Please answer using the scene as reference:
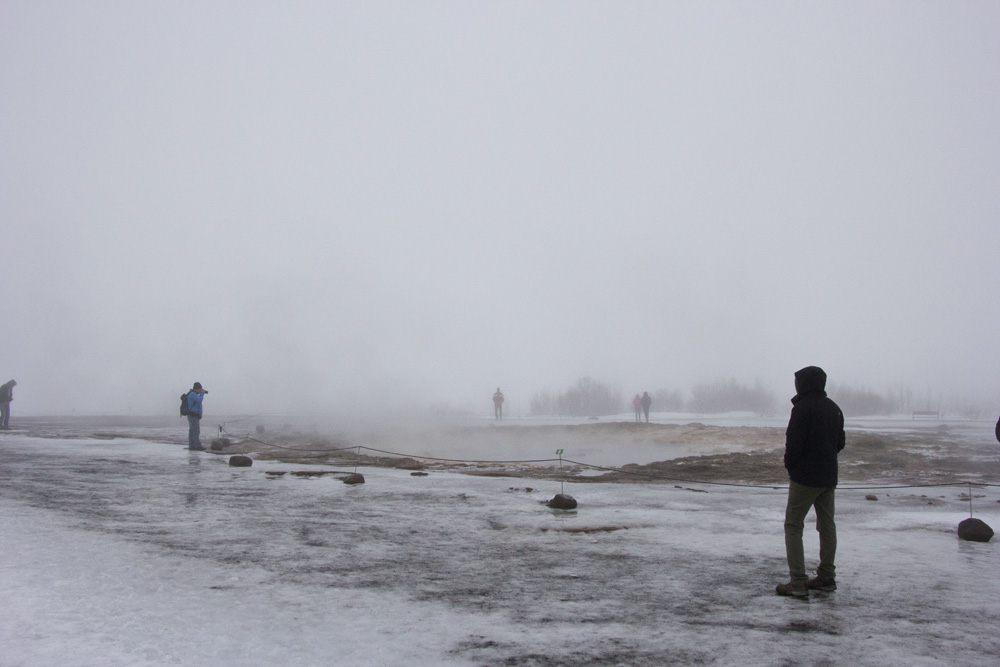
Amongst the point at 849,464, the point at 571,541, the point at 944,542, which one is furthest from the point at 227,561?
the point at 849,464

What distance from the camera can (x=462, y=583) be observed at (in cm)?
656

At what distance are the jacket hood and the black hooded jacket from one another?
0.06 metres

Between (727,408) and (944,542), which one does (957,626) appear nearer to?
(944,542)

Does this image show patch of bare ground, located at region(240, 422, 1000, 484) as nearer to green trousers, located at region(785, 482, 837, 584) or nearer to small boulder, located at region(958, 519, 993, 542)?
small boulder, located at region(958, 519, 993, 542)

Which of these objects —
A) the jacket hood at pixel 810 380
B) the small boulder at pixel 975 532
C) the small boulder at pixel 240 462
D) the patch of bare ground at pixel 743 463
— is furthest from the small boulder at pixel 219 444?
the small boulder at pixel 975 532

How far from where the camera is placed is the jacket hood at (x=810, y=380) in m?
6.95

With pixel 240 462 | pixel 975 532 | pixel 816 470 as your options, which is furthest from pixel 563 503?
pixel 240 462

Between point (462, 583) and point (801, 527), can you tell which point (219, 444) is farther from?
point (801, 527)

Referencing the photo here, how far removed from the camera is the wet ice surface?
476 centimetres

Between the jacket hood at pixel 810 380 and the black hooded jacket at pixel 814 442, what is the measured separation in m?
0.06

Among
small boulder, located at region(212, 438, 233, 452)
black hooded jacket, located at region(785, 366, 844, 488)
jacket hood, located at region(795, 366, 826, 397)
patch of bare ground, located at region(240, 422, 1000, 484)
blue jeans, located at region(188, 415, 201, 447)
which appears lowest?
patch of bare ground, located at region(240, 422, 1000, 484)

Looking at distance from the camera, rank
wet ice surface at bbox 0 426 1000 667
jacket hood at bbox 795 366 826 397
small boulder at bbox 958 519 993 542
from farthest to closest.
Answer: small boulder at bbox 958 519 993 542
jacket hood at bbox 795 366 826 397
wet ice surface at bbox 0 426 1000 667

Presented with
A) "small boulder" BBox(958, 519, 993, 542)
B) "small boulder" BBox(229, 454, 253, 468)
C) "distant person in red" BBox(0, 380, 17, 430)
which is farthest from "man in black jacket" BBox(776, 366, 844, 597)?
"distant person in red" BBox(0, 380, 17, 430)

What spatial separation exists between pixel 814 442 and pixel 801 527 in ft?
2.75
